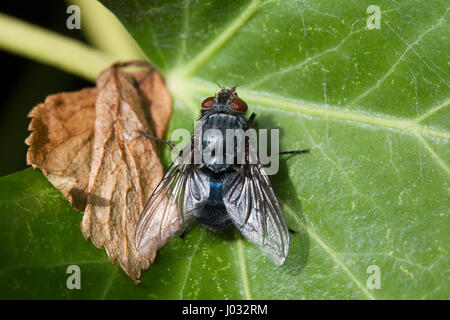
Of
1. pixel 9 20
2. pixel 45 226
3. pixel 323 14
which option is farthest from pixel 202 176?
pixel 9 20

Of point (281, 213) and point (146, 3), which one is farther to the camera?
point (146, 3)

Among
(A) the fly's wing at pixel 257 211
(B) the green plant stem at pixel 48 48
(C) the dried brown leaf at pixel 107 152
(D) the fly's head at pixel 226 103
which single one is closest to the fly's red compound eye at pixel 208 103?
(D) the fly's head at pixel 226 103

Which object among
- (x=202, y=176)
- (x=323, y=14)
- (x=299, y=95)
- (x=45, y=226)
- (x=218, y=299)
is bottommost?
(x=218, y=299)

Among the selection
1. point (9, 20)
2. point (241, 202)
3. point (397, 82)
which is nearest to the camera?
point (397, 82)

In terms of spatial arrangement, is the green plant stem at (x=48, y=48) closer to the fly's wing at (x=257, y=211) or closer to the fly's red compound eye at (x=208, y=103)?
the fly's red compound eye at (x=208, y=103)

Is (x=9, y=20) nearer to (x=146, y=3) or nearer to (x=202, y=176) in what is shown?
(x=146, y=3)

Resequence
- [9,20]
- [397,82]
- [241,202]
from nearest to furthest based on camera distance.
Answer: [397,82], [241,202], [9,20]
